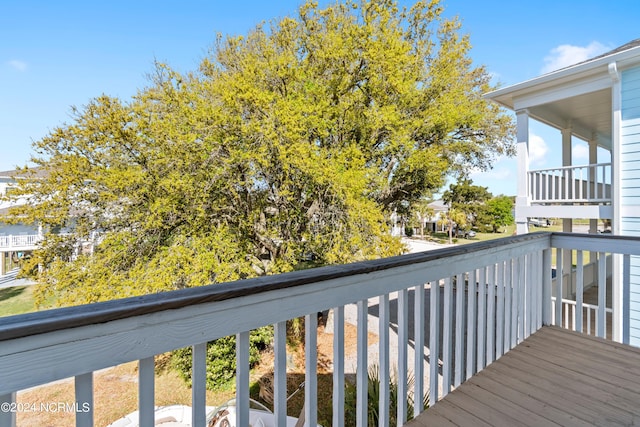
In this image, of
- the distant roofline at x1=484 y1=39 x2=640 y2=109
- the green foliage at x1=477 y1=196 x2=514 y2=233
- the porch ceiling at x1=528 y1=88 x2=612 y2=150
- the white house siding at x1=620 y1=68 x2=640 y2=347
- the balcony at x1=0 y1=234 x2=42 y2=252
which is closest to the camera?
the distant roofline at x1=484 y1=39 x2=640 y2=109

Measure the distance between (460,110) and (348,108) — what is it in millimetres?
3234

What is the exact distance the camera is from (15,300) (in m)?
12.2

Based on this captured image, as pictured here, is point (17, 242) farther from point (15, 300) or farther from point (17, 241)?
point (15, 300)

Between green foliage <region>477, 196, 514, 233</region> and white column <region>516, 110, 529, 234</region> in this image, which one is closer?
white column <region>516, 110, 529, 234</region>

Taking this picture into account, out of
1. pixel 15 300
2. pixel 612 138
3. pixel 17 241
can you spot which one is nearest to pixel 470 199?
pixel 612 138

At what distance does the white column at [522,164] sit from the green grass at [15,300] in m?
13.4

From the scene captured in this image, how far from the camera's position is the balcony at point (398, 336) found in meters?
0.69

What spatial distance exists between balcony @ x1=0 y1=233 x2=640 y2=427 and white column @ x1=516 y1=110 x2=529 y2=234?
328 cm

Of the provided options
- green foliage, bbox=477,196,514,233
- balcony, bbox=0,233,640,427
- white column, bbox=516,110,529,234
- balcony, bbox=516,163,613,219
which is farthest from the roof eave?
green foliage, bbox=477,196,514,233

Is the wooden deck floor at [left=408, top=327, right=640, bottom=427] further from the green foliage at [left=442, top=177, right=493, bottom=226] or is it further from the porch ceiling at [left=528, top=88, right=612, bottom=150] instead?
the green foliage at [left=442, top=177, right=493, bottom=226]

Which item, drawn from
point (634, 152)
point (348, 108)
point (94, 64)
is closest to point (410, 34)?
point (348, 108)

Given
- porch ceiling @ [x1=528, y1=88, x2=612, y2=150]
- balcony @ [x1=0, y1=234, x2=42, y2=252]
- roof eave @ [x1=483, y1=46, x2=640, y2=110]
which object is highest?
roof eave @ [x1=483, y1=46, x2=640, y2=110]

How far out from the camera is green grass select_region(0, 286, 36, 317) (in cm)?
1067

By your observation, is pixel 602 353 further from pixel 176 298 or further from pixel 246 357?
pixel 176 298
